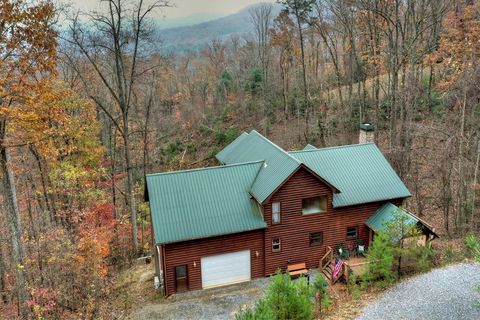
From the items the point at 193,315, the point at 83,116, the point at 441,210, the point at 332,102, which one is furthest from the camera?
the point at 332,102

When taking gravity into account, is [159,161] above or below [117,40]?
below

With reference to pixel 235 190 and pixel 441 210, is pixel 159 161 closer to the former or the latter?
pixel 235 190

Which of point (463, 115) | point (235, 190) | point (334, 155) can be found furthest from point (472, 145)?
point (235, 190)

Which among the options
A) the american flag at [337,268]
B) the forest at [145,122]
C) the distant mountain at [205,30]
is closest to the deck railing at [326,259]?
the american flag at [337,268]

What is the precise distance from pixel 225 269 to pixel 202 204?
10.4ft

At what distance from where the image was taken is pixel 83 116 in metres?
26.3

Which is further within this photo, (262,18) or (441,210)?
(262,18)

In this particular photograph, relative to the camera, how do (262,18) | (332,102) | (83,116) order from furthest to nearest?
(262,18) → (332,102) → (83,116)

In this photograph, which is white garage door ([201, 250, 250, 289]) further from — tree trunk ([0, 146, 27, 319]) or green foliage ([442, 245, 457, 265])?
green foliage ([442, 245, 457, 265])

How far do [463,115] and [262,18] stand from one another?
28532 mm

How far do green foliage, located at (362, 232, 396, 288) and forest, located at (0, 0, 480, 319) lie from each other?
666 centimetres

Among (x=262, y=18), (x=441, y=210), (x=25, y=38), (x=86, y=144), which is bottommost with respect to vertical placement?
(x=441, y=210)

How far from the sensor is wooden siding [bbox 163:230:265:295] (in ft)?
56.3

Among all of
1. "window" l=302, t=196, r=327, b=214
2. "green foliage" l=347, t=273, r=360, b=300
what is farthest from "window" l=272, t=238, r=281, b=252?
"green foliage" l=347, t=273, r=360, b=300
